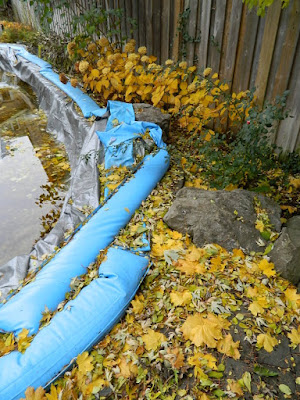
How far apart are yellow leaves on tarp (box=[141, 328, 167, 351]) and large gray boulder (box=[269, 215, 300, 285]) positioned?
1.01 metres

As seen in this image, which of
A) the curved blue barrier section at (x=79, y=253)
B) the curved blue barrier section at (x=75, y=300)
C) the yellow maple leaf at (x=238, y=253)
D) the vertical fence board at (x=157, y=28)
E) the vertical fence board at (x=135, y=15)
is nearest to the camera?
A: the curved blue barrier section at (x=75, y=300)

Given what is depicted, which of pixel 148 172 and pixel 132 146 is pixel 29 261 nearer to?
pixel 148 172

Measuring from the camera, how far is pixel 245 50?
10.3 ft

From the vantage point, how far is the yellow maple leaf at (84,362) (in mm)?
1653

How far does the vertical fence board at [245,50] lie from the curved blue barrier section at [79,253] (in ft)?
4.15

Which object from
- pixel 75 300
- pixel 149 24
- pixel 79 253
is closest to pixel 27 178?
pixel 79 253

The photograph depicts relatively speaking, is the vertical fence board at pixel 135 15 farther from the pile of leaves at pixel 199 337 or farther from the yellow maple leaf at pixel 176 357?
the yellow maple leaf at pixel 176 357

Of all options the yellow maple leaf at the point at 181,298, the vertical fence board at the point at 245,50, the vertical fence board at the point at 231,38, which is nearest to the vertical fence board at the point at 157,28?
the vertical fence board at the point at 231,38

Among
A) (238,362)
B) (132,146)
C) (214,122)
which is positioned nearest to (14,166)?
(132,146)

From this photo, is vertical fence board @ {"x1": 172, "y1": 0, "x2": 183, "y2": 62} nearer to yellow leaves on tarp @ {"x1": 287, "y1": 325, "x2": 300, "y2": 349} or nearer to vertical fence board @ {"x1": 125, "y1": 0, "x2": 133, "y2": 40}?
vertical fence board @ {"x1": 125, "y1": 0, "x2": 133, "y2": 40}

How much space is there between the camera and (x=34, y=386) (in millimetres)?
1562

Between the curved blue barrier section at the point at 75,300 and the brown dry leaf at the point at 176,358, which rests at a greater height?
the curved blue barrier section at the point at 75,300

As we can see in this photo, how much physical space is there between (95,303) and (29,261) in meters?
1.08

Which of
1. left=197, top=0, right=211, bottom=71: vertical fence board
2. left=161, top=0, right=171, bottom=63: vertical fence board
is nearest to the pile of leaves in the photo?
A: left=197, top=0, right=211, bottom=71: vertical fence board
